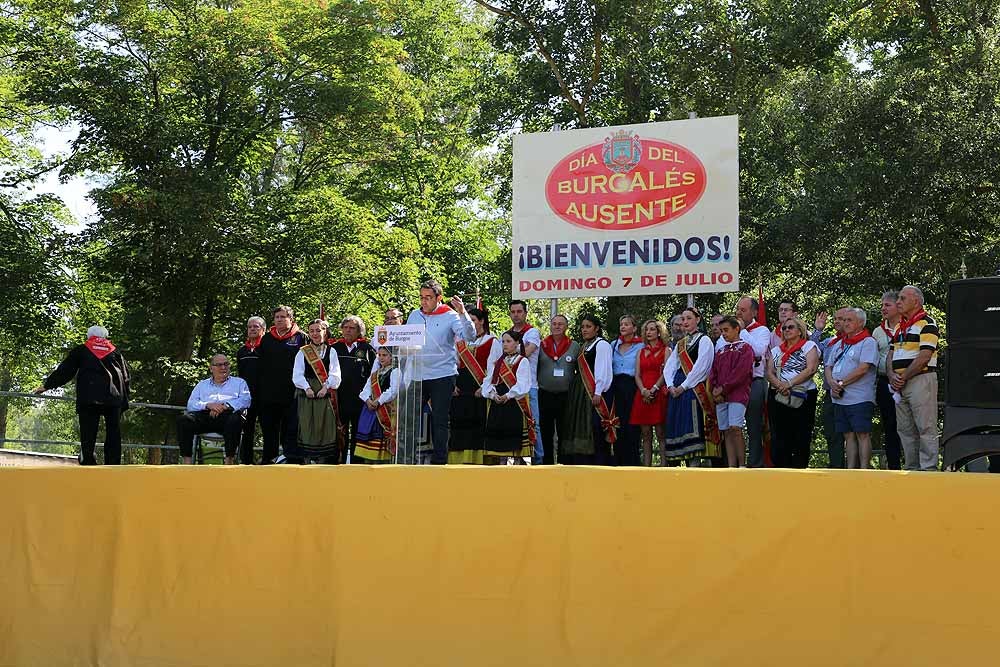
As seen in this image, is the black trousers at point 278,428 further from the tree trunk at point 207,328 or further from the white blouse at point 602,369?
the tree trunk at point 207,328

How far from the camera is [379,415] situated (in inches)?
469

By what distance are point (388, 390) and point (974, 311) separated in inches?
225

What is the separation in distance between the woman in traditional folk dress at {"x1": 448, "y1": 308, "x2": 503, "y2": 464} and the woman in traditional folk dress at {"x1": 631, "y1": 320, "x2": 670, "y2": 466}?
1.36 metres

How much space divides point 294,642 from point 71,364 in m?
7.67

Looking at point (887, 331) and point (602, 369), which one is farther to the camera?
point (602, 369)

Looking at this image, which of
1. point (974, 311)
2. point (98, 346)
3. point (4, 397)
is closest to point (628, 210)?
point (974, 311)

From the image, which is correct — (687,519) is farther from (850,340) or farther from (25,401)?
(25,401)

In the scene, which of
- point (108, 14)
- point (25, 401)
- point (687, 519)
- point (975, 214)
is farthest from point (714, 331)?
point (108, 14)

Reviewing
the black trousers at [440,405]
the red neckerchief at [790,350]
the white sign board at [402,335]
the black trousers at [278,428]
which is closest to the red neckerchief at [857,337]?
the red neckerchief at [790,350]

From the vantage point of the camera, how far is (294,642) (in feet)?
17.9

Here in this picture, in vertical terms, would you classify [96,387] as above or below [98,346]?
below

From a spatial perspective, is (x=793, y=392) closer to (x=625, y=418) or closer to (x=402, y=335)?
(x=625, y=418)

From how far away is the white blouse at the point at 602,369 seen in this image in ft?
38.0

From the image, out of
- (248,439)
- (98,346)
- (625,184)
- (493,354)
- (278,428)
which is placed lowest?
(248,439)
